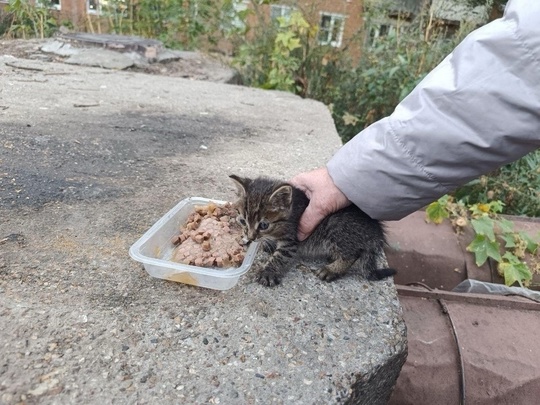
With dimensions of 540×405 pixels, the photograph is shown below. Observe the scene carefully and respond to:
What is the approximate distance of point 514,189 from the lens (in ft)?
13.7

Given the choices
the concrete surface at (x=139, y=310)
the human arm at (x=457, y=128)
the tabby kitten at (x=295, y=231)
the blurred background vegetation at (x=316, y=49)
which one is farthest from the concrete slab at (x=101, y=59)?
the human arm at (x=457, y=128)

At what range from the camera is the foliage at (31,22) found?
7226mm

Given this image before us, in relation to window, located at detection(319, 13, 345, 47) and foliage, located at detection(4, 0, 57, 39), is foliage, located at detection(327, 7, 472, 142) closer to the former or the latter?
window, located at detection(319, 13, 345, 47)

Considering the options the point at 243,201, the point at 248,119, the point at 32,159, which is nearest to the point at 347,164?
the point at 243,201

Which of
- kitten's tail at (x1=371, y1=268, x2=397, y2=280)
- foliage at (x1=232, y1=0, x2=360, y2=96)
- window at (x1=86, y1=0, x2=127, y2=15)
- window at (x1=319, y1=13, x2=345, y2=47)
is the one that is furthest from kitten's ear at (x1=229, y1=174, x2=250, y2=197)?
window at (x1=86, y1=0, x2=127, y2=15)

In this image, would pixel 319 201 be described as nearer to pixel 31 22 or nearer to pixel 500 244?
pixel 500 244

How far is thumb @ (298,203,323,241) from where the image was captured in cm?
214

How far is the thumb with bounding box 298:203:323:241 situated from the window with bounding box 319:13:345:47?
4762mm

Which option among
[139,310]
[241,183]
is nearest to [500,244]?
[241,183]

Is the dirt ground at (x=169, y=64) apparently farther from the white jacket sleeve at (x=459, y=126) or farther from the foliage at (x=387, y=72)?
the white jacket sleeve at (x=459, y=126)

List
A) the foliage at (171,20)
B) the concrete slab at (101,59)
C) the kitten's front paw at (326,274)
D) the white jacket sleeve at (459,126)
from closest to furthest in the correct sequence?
the white jacket sleeve at (459,126)
the kitten's front paw at (326,274)
the concrete slab at (101,59)
the foliage at (171,20)

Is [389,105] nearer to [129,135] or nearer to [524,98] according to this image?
[129,135]

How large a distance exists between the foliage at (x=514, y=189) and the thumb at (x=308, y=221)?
Result: 2.51 meters

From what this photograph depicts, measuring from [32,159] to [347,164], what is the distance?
191cm
